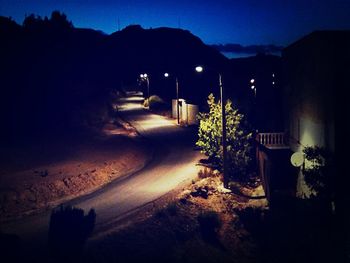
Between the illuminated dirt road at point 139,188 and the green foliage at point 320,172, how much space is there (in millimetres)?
8170

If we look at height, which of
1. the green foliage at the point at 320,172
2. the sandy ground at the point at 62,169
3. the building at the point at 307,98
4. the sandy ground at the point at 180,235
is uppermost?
the building at the point at 307,98

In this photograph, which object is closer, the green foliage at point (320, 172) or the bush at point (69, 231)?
the bush at point (69, 231)

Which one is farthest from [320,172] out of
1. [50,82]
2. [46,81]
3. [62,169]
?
[50,82]

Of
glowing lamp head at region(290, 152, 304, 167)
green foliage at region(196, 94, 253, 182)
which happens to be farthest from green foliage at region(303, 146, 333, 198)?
green foliage at region(196, 94, 253, 182)

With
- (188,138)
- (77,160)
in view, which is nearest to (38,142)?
(77,160)

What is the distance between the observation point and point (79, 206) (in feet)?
58.0

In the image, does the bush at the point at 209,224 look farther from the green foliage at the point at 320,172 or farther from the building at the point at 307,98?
the green foliage at the point at 320,172

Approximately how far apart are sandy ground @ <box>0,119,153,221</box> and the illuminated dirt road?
3.52ft

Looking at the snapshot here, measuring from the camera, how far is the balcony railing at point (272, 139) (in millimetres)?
21141

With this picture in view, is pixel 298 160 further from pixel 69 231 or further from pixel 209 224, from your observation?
pixel 69 231

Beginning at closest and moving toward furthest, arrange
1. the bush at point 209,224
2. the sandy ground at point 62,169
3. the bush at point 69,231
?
the bush at point 69,231, the bush at point 209,224, the sandy ground at point 62,169

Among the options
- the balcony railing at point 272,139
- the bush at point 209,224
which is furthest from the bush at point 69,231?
the balcony railing at point 272,139

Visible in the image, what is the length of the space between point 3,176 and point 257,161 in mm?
16492

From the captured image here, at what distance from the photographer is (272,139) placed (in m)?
21.7
